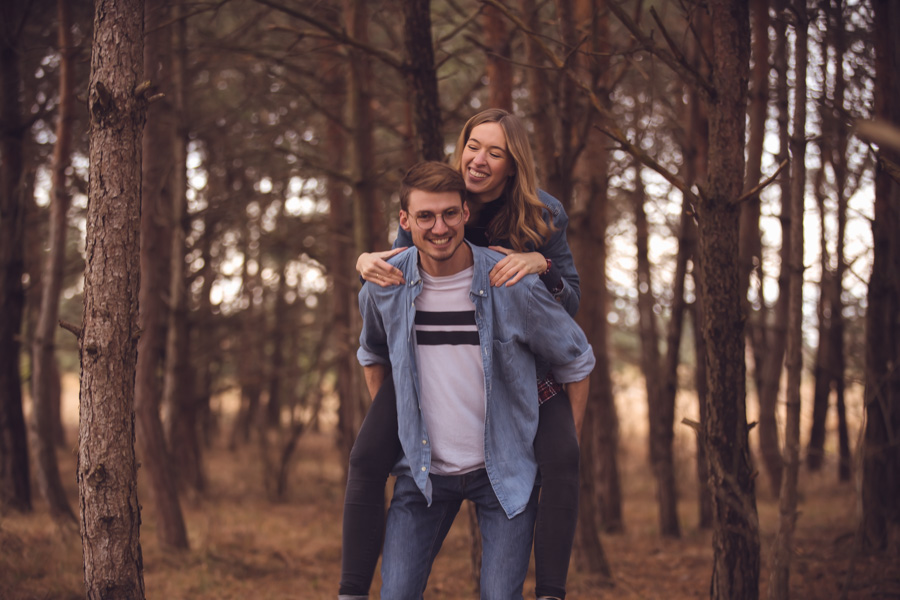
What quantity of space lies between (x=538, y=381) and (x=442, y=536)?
2.44ft

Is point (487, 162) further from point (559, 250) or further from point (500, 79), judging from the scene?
point (500, 79)

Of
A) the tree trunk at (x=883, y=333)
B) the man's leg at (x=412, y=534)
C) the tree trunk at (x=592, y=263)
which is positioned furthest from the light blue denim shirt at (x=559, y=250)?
the tree trunk at (x=883, y=333)

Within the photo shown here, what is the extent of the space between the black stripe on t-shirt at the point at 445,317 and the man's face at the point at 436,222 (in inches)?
8.5

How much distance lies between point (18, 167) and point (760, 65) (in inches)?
281

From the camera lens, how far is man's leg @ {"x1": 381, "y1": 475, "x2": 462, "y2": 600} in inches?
118

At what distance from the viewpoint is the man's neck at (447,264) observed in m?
3.16

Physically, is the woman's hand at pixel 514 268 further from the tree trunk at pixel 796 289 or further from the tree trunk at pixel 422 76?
the tree trunk at pixel 422 76

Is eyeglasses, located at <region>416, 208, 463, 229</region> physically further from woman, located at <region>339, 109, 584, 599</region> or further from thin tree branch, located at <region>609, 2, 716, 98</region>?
thin tree branch, located at <region>609, 2, 716, 98</region>

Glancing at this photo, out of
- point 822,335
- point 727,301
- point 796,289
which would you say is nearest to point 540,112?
point 796,289

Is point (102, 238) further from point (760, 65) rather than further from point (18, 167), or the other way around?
point (760, 65)

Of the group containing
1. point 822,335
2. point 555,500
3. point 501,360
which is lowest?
point 555,500

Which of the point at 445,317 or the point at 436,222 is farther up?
the point at 436,222

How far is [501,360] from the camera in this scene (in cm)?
307

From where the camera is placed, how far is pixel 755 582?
4016 mm
